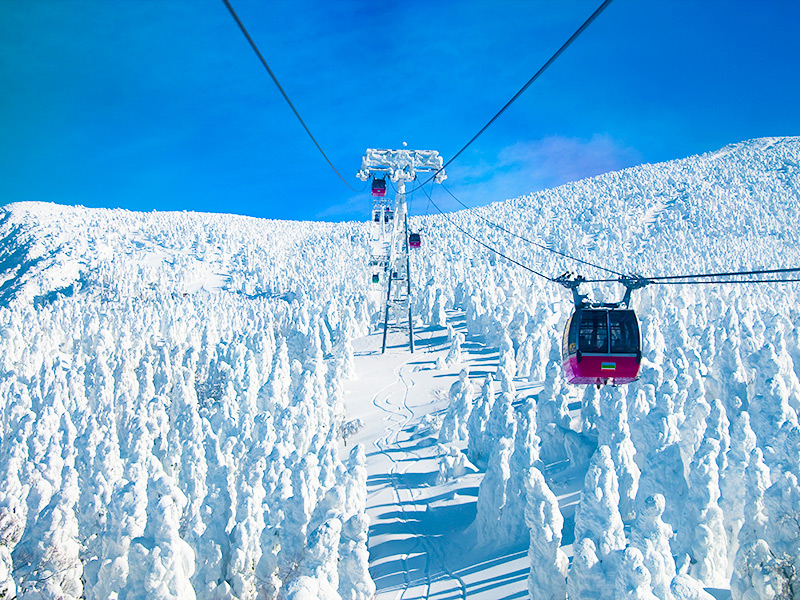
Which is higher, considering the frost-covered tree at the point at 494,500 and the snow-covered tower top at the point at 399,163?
the snow-covered tower top at the point at 399,163

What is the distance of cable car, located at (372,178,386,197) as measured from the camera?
34.4 metres

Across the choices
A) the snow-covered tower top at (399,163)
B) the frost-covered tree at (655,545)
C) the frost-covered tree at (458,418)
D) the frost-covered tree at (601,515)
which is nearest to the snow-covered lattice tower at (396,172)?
the snow-covered tower top at (399,163)

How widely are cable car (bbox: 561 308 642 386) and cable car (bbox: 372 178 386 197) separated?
22595 millimetres

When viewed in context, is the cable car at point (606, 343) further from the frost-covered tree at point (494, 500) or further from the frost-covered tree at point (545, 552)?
the frost-covered tree at point (494, 500)

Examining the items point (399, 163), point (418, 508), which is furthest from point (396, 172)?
point (418, 508)

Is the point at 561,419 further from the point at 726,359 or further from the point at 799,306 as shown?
the point at 799,306

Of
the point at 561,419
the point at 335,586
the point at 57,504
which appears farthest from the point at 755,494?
the point at 57,504

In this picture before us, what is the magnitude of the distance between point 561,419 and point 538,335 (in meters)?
19.0

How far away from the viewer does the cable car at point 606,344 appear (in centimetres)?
1369

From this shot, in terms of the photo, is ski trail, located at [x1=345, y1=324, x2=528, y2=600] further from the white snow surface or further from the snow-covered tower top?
the snow-covered tower top

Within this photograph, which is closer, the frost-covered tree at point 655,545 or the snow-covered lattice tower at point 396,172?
the frost-covered tree at point 655,545

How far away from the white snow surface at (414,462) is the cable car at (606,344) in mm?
5595

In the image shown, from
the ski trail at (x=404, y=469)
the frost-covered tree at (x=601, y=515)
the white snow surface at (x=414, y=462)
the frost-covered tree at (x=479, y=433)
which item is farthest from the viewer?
the frost-covered tree at (x=479, y=433)

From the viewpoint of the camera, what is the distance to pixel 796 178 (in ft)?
583
